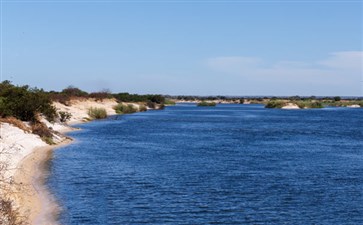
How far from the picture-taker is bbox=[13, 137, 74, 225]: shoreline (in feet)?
62.6

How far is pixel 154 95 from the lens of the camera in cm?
18450

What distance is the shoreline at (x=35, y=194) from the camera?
1909cm

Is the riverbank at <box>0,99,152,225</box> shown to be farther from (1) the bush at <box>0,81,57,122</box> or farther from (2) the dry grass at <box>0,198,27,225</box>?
(1) the bush at <box>0,81,57,122</box>

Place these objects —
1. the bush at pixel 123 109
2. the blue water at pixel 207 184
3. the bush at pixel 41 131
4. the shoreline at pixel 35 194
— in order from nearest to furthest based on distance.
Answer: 1. the shoreline at pixel 35 194
2. the blue water at pixel 207 184
3. the bush at pixel 41 131
4. the bush at pixel 123 109

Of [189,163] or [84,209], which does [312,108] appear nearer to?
[189,163]

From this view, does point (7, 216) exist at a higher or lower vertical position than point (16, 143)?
lower

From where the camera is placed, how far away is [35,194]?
22.8m

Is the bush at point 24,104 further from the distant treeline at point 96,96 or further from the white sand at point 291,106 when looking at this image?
the white sand at point 291,106

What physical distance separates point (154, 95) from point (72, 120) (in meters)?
104

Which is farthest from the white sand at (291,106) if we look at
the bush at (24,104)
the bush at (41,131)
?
the bush at (41,131)

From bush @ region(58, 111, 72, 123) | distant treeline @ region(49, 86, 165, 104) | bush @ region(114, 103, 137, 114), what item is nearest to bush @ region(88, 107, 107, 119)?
distant treeline @ region(49, 86, 165, 104)

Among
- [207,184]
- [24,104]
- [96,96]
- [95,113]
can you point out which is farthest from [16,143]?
[96,96]

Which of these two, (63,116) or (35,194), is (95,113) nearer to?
(63,116)

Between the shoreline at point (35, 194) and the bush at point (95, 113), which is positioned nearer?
the shoreline at point (35, 194)
